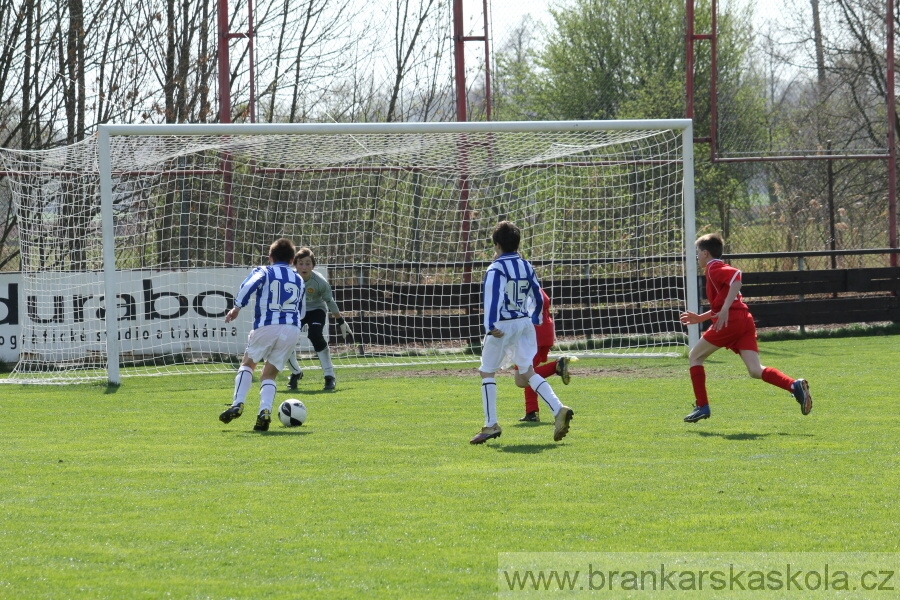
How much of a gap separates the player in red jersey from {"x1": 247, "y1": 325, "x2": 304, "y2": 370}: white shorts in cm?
320

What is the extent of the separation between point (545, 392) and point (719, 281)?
1815 mm

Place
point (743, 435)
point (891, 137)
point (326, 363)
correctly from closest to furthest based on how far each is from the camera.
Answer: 1. point (743, 435)
2. point (326, 363)
3. point (891, 137)

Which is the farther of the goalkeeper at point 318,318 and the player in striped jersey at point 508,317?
the goalkeeper at point 318,318

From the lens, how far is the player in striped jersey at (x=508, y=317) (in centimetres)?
811

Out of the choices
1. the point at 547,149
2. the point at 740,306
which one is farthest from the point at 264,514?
the point at 547,149

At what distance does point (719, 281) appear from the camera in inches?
351

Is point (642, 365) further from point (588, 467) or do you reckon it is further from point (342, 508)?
point (342, 508)

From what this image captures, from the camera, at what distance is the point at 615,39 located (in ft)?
107

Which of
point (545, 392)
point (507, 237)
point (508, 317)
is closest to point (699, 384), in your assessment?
point (545, 392)

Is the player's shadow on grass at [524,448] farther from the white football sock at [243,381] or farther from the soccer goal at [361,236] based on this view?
the soccer goal at [361,236]

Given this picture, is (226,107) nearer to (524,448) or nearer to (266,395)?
(266,395)

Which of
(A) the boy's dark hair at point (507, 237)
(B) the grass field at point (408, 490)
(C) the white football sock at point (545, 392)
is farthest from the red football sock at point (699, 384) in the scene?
(A) the boy's dark hair at point (507, 237)

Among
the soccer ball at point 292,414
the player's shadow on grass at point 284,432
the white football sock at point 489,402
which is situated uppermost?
the white football sock at point 489,402

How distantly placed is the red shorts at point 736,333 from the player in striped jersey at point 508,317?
5.14 feet
